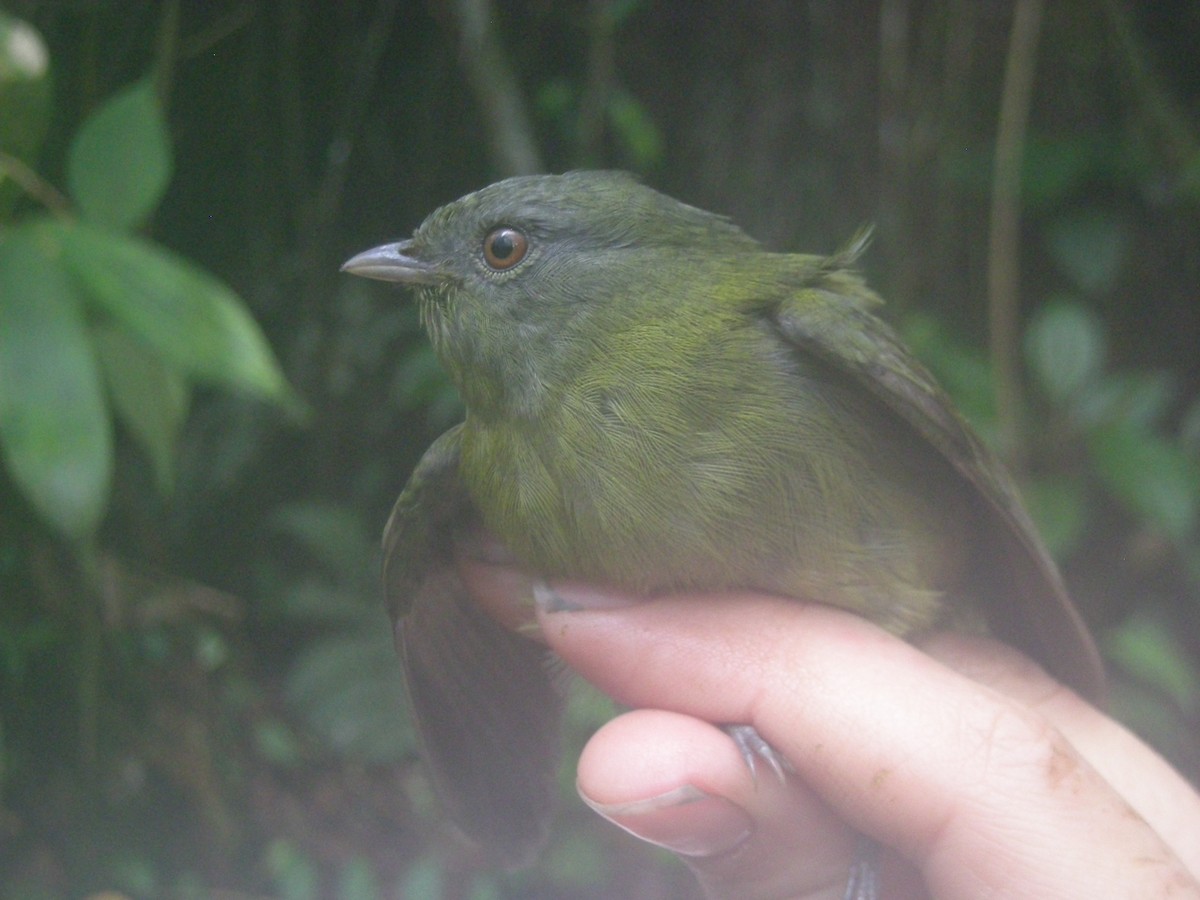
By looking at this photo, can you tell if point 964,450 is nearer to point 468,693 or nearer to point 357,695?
point 468,693

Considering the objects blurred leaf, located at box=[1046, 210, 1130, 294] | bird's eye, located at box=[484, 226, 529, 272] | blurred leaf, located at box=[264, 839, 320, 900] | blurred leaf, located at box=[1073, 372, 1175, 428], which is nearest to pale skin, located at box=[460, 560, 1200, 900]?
bird's eye, located at box=[484, 226, 529, 272]

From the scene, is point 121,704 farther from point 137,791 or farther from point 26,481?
point 26,481

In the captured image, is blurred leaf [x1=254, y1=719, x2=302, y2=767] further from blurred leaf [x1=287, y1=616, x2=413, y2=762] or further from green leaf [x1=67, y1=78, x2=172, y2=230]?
green leaf [x1=67, y1=78, x2=172, y2=230]

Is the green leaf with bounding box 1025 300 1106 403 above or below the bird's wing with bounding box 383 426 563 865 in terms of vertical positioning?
above

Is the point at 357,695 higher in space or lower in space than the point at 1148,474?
lower

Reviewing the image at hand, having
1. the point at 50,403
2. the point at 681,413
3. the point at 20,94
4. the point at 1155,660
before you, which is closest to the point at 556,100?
the point at 681,413

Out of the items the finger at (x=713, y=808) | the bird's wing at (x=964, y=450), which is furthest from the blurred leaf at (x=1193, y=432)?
the finger at (x=713, y=808)
